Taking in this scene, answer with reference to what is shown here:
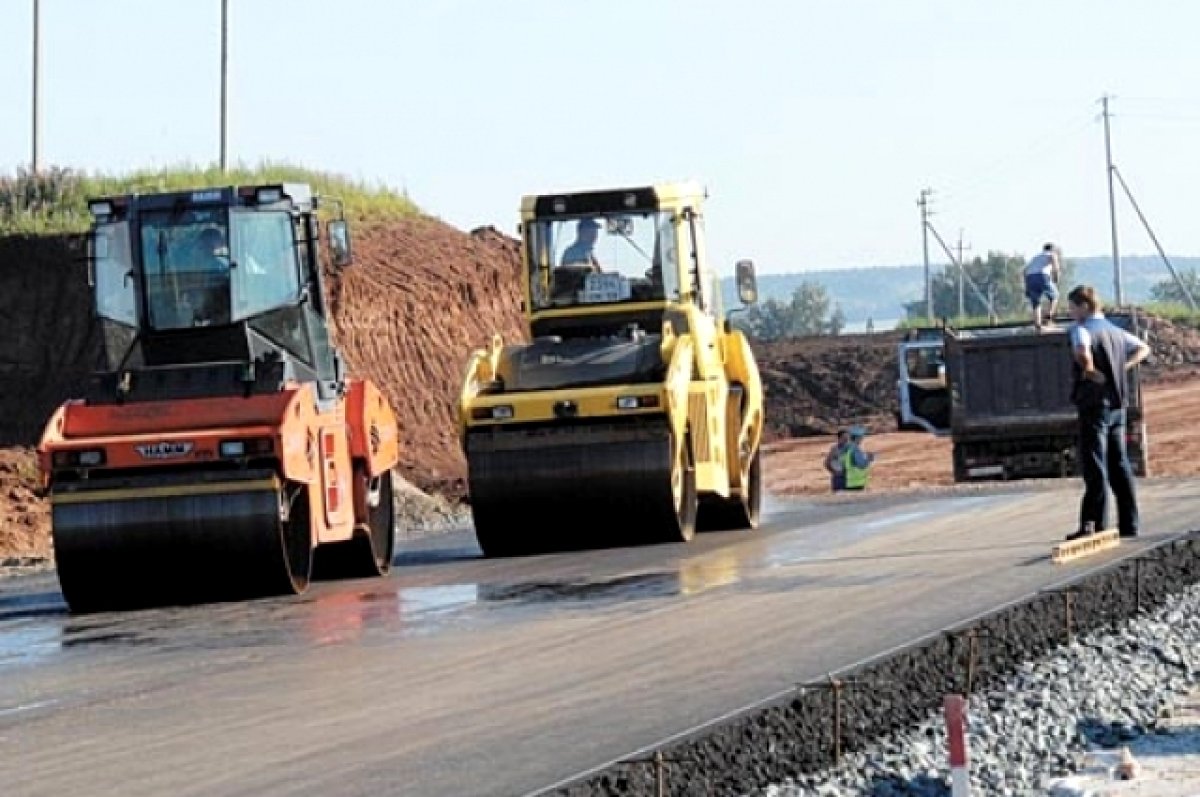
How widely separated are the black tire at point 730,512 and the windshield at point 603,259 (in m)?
2.22

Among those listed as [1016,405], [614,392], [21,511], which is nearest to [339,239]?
[614,392]

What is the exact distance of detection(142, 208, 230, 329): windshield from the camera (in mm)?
19609

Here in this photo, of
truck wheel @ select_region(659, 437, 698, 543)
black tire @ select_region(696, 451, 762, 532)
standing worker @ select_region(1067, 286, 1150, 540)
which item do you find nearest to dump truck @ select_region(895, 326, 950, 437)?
black tire @ select_region(696, 451, 762, 532)

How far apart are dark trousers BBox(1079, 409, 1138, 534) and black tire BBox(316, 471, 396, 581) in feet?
18.5

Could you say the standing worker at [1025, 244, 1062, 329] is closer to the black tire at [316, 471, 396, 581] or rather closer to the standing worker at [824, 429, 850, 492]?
the standing worker at [824, 429, 850, 492]

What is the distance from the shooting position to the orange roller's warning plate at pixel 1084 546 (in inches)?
705

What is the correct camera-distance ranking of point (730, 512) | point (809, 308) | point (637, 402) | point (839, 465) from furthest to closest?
point (809, 308)
point (839, 465)
point (730, 512)
point (637, 402)

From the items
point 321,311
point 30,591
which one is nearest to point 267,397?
point 321,311

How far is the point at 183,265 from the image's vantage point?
19.7m

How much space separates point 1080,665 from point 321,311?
7883 millimetres

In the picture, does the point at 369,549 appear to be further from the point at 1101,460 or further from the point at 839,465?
the point at 839,465

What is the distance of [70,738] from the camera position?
11758mm

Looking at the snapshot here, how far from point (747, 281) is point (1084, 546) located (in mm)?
5497

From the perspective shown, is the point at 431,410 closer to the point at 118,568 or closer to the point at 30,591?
the point at 30,591
